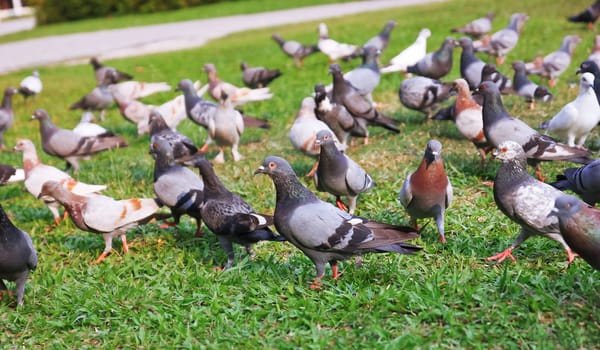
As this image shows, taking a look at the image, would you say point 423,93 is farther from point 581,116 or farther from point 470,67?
point 581,116

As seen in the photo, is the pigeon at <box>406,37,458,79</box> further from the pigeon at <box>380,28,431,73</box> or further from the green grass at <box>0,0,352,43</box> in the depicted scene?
the green grass at <box>0,0,352,43</box>

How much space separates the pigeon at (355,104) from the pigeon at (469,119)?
102cm

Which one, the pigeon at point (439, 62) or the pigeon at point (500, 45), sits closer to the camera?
the pigeon at point (439, 62)

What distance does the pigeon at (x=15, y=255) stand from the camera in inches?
175

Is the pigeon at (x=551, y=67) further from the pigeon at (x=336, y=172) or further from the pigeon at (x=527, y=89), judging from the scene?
the pigeon at (x=336, y=172)

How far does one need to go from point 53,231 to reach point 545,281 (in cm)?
465

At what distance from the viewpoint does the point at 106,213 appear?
5.39 m

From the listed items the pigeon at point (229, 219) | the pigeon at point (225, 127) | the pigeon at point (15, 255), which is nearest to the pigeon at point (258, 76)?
the pigeon at point (225, 127)

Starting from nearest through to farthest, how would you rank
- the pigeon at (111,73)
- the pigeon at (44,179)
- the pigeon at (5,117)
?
the pigeon at (44,179), the pigeon at (5,117), the pigeon at (111,73)

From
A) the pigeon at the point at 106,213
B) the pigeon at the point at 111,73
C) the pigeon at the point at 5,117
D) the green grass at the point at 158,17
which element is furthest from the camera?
the green grass at the point at 158,17

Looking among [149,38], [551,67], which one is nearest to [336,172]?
[551,67]

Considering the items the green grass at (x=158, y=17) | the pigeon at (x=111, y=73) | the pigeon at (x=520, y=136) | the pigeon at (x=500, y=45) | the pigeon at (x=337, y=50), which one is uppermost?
the pigeon at (x=520, y=136)

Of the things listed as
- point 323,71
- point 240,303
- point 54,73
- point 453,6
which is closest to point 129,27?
point 54,73

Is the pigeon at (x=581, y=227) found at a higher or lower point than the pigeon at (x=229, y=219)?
higher
